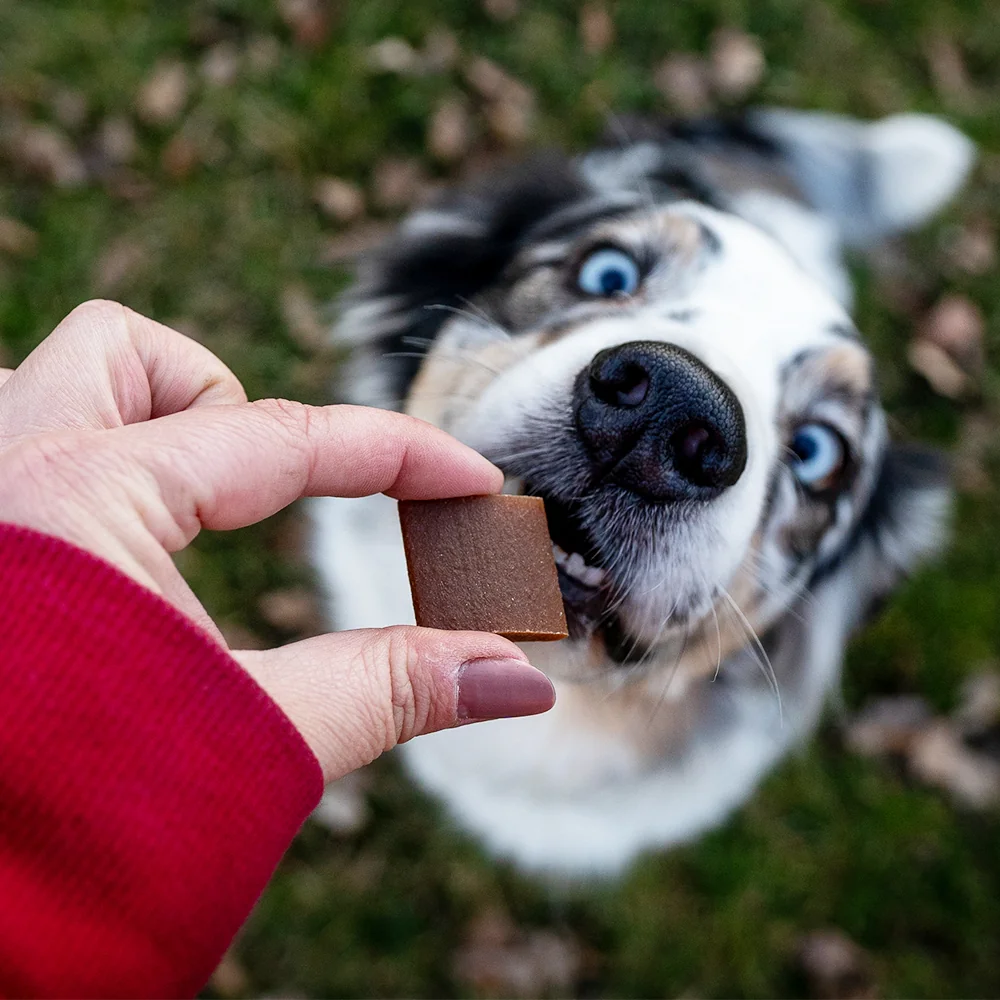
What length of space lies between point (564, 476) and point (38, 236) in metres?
2.78

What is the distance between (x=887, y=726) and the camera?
3.46m

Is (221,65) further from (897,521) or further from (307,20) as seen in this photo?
(897,521)

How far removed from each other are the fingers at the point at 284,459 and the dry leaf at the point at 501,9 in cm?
320

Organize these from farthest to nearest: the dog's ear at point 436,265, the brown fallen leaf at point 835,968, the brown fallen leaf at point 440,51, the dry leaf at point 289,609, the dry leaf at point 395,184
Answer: the brown fallen leaf at point 440,51
the dry leaf at point 395,184
the dry leaf at point 289,609
the brown fallen leaf at point 835,968
the dog's ear at point 436,265

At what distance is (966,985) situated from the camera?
323 cm

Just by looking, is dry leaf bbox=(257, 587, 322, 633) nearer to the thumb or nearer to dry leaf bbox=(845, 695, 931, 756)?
the thumb

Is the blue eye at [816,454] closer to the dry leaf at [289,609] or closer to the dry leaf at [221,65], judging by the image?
the dry leaf at [289,609]

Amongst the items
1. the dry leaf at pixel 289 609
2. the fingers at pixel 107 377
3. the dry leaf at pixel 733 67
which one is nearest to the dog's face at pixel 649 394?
the fingers at pixel 107 377

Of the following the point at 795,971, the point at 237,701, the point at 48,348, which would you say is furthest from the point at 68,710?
the point at 795,971

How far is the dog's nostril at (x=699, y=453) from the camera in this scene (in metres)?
1.56

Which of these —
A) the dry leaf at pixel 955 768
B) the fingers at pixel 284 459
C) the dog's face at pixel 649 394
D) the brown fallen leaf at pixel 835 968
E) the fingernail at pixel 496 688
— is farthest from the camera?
the dry leaf at pixel 955 768

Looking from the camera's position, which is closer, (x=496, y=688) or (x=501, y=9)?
(x=496, y=688)

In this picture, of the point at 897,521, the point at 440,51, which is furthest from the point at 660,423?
the point at 440,51

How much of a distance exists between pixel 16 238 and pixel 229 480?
9.35 ft
